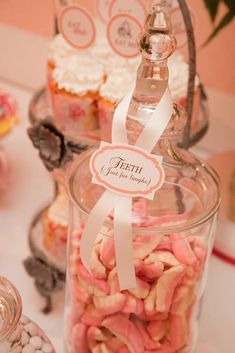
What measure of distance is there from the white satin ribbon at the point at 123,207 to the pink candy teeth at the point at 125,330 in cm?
5

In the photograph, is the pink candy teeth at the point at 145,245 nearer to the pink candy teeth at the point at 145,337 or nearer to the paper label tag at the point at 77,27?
the pink candy teeth at the point at 145,337

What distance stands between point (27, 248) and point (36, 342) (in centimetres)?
34

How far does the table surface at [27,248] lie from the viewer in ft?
2.82

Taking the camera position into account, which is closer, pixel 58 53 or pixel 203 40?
pixel 58 53

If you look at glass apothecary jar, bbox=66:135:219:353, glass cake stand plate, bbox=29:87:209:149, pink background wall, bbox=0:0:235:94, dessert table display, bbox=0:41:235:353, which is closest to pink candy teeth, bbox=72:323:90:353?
glass apothecary jar, bbox=66:135:219:353

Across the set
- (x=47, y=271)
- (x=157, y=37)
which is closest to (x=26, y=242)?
(x=47, y=271)

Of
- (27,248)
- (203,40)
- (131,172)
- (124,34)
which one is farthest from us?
(203,40)

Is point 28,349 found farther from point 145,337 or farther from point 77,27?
point 77,27

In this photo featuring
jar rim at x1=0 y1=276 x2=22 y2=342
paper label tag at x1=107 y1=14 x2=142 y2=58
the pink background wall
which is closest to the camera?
jar rim at x1=0 y1=276 x2=22 y2=342

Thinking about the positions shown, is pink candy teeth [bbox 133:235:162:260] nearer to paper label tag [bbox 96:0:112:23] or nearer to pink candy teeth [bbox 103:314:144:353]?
pink candy teeth [bbox 103:314:144:353]

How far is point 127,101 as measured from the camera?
63 cm

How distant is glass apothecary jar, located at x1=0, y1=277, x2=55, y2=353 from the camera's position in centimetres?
61

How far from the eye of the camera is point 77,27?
862 mm

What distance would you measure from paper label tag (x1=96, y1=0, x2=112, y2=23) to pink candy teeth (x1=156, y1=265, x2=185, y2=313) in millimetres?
372
